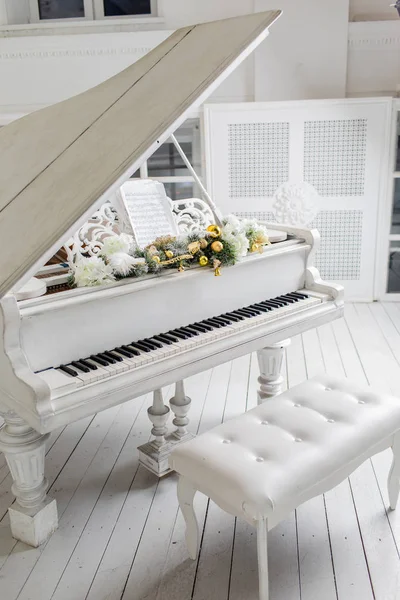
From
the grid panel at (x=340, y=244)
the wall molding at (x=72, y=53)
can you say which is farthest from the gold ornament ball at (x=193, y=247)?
the wall molding at (x=72, y=53)

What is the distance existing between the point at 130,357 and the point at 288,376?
5.82 feet

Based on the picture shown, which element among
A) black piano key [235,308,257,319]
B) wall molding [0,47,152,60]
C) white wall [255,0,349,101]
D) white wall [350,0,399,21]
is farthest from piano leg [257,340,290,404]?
white wall [350,0,399,21]

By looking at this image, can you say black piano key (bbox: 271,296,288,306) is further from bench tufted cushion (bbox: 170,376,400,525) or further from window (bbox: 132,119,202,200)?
window (bbox: 132,119,202,200)

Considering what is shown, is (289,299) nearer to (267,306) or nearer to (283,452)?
(267,306)

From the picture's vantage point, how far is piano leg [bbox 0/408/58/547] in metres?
2.04

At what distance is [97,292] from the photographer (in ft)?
6.91

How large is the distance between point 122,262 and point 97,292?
16 cm

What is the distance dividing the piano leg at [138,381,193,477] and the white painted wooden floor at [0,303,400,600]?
0.20 ft

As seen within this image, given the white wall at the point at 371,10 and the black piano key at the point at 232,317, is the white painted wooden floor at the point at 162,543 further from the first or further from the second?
the white wall at the point at 371,10

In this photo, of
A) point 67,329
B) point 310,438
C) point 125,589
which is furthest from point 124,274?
point 125,589

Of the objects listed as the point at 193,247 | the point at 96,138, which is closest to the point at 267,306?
the point at 193,247

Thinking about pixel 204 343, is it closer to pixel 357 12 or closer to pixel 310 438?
pixel 310 438

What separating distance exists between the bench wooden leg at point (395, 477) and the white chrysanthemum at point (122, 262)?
1190 mm

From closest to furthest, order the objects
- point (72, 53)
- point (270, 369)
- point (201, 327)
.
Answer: point (201, 327), point (270, 369), point (72, 53)
